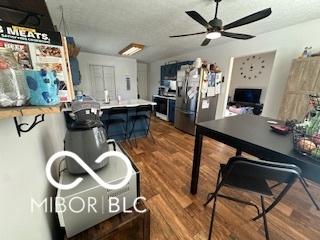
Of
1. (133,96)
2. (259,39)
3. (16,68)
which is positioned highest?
(259,39)

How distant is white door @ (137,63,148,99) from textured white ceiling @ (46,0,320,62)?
12.6 ft

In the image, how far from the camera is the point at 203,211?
5.09ft

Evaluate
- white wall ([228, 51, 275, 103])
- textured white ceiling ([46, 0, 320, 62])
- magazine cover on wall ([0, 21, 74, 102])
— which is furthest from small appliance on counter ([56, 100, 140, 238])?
white wall ([228, 51, 275, 103])

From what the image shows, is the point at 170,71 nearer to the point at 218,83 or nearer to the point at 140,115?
the point at 218,83

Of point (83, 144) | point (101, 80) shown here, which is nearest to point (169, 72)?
point (101, 80)

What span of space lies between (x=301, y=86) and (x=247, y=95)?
340 cm

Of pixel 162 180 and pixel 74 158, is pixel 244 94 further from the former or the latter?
pixel 74 158

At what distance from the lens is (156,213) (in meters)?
1.52

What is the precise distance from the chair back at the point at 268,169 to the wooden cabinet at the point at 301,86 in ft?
7.10

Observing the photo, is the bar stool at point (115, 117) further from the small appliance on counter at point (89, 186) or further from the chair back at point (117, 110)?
the small appliance on counter at point (89, 186)

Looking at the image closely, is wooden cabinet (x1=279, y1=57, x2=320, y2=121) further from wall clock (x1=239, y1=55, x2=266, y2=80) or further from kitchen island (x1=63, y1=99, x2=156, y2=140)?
wall clock (x1=239, y1=55, x2=266, y2=80)

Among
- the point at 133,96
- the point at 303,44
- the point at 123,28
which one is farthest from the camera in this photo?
the point at 133,96

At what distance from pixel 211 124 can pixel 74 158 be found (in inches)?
50.1

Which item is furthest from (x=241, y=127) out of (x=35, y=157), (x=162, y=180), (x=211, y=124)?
(x=35, y=157)
